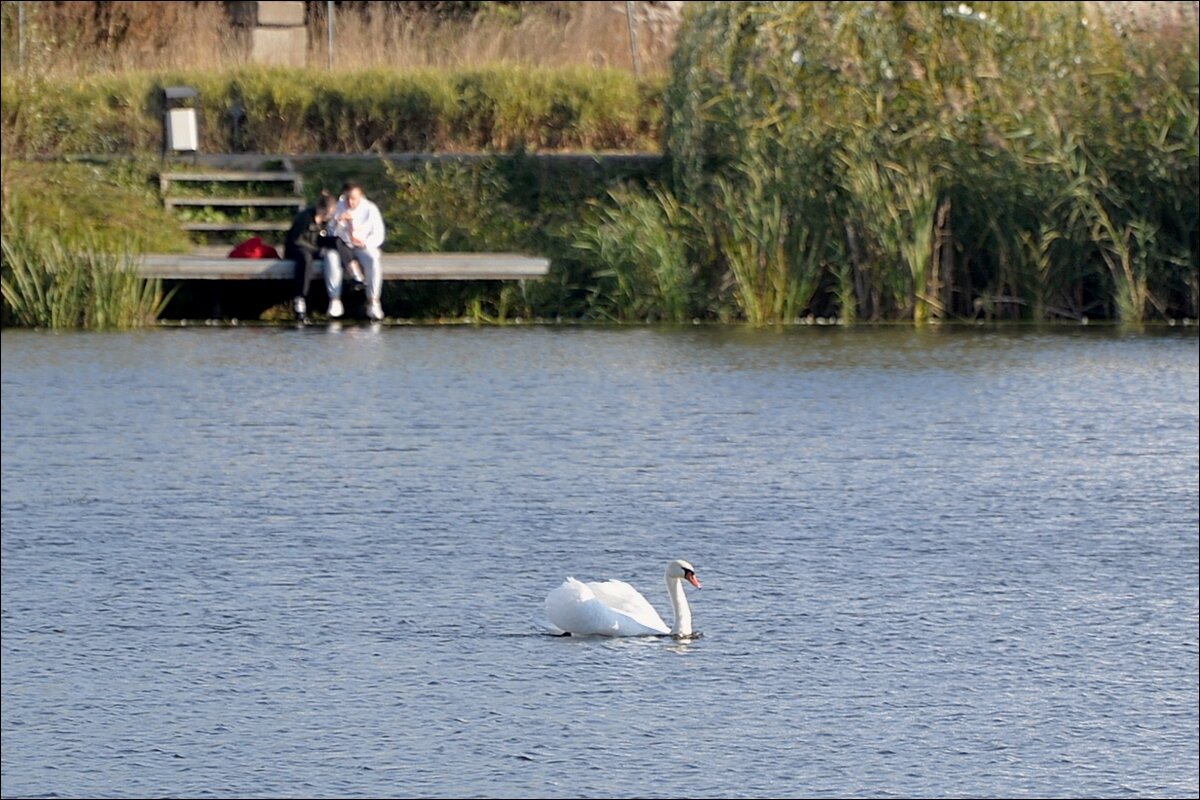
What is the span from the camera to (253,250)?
69.0ft

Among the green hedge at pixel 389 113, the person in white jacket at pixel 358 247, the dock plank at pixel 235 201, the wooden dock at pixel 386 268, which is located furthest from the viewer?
the green hedge at pixel 389 113

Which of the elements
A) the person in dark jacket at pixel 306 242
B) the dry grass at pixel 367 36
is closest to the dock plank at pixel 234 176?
the person in dark jacket at pixel 306 242

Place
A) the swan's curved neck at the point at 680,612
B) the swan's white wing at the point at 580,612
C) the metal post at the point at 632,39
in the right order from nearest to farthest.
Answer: the swan's white wing at the point at 580,612, the swan's curved neck at the point at 680,612, the metal post at the point at 632,39

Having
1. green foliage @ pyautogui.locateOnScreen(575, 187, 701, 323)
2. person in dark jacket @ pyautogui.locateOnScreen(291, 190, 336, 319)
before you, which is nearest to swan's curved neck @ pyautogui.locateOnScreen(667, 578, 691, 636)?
green foliage @ pyautogui.locateOnScreen(575, 187, 701, 323)

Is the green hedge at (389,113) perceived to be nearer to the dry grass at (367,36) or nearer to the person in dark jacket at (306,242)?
the dry grass at (367,36)

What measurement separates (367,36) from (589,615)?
942 inches

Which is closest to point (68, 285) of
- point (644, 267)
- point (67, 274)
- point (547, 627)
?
point (67, 274)

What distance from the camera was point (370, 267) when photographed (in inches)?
813

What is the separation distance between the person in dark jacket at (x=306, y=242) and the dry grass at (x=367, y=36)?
7.71 m

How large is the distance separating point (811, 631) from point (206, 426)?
649cm

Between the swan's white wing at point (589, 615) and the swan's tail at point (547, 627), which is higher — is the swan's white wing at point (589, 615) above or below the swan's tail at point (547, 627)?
above

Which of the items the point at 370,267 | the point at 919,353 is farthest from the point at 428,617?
the point at 370,267

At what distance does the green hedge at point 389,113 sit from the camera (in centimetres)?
2633

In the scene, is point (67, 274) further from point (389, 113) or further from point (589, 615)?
point (589, 615)
